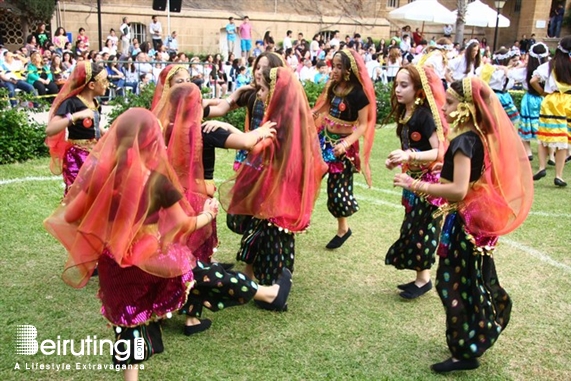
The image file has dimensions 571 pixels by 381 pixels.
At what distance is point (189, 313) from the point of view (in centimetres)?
412

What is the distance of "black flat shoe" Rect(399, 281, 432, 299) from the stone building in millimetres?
15539

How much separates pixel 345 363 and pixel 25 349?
2083 millimetres

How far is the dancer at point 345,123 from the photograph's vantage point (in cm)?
552

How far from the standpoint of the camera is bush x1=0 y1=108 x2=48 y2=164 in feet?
27.5

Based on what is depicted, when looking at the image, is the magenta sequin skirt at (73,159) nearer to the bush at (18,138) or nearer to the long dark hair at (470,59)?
the bush at (18,138)

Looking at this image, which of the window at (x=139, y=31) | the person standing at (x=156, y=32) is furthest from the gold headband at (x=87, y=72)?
the window at (x=139, y=31)

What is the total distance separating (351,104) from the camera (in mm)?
5582

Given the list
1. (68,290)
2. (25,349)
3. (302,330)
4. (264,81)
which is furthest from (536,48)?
(25,349)

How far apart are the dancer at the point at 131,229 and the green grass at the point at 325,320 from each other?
624 mm

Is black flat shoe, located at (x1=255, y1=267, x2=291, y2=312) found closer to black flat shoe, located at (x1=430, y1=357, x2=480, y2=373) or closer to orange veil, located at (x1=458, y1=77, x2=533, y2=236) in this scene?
black flat shoe, located at (x1=430, y1=357, x2=480, y2=373)

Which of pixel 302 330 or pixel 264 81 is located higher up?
pixel 264 81

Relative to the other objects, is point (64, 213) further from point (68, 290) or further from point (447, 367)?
point (447, 367)

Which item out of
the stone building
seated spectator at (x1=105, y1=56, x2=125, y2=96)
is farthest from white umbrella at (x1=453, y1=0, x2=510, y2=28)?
seated spectator at (x1=105, y1=56, x2=125, y2=96)

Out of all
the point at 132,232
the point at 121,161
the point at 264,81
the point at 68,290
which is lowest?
the point at 68,290
